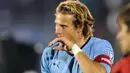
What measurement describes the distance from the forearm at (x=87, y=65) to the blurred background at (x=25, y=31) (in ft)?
1.35

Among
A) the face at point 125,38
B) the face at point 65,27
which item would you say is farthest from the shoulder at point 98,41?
the face at point 125,38

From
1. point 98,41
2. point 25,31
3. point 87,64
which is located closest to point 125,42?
point 87,64

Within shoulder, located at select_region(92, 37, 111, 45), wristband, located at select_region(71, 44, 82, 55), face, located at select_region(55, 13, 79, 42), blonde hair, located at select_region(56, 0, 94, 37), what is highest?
blonde hair, located at select_region(56, 0, 94, 37)

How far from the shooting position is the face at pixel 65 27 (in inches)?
61.3

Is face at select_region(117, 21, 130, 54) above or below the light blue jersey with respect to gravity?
above

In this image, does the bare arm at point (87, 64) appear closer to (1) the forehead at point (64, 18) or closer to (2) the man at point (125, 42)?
(1) the forehead at point (64, 18)

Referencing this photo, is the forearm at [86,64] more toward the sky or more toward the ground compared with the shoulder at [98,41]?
more toward the ground

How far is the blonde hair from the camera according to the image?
5.06 feet

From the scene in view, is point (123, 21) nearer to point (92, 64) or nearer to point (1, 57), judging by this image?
point (92, 64)

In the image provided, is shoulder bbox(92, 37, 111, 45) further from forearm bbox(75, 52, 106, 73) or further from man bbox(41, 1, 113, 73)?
forearm bbox(75, 52, 106, 73)

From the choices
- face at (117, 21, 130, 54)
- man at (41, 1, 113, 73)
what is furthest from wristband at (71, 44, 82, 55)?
face at (117, 21, 130, 54)

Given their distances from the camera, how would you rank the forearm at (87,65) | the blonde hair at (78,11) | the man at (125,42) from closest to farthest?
the man at (125,42) → the forearm at (87,65) → the blonde hair at (78,11)

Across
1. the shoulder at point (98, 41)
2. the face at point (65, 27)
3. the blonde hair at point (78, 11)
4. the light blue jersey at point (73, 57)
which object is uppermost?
the blonde hair at point (78, 11)

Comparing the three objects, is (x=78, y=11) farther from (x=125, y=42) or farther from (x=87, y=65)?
(x=125, y=42)
